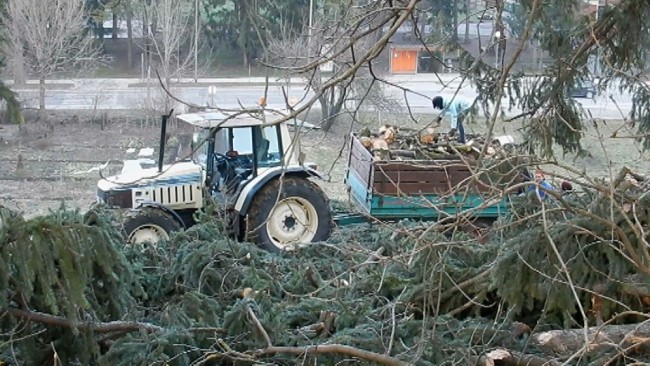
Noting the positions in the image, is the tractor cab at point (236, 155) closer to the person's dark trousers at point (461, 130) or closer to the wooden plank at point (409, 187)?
the wooden plank at point (409, 187)

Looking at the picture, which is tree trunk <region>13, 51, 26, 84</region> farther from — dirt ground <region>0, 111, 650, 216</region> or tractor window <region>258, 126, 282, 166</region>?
tractor window <region>258, 126, 282, 166</region>

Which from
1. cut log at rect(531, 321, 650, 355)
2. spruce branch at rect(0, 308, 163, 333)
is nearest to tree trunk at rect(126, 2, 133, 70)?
spruce branch at rect(0, 308, 163, 333)

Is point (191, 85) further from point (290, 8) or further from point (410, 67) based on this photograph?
point (410, 67)

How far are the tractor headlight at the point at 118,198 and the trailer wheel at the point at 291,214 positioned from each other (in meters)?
1.29

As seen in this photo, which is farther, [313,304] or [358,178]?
[358,178]

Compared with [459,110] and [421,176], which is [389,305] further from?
[421,176]

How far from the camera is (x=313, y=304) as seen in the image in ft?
A: 16.1

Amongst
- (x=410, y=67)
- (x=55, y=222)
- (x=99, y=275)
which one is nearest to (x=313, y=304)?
(x=99, y=275)

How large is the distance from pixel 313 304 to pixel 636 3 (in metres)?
2.75

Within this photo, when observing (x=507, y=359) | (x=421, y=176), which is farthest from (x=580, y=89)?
(x=507, y=359)

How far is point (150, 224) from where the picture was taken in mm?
8156

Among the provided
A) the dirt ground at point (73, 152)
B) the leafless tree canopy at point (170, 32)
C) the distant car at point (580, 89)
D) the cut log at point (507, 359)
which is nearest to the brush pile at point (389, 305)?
the cut log at point (507, 359)

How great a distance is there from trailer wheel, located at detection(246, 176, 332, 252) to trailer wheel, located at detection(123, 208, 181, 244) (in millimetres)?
779

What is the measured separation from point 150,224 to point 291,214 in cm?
138
